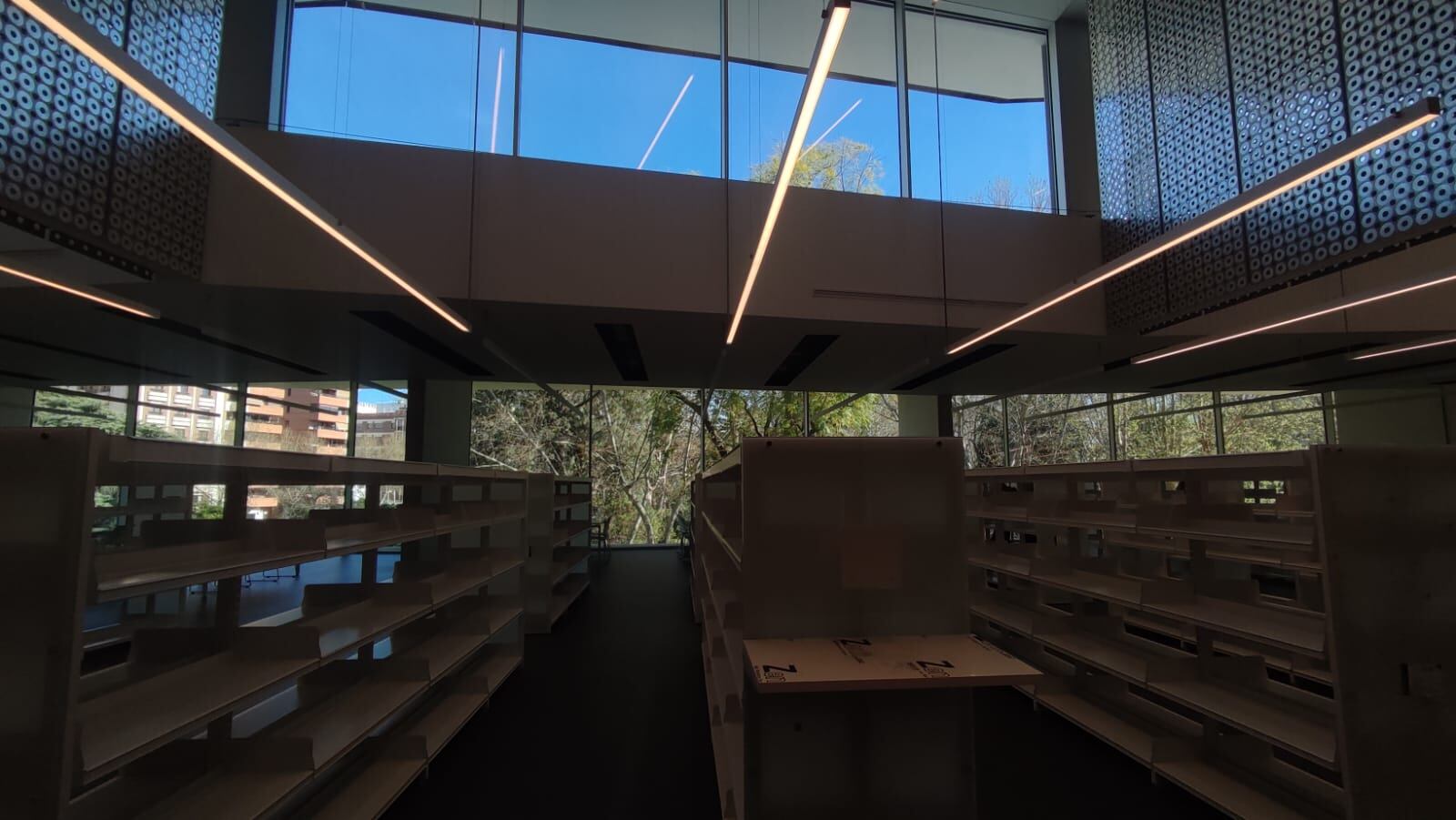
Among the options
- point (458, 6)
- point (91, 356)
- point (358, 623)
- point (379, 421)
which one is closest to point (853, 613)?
point (358, 623)

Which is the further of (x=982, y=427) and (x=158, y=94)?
(x=982, y=427)

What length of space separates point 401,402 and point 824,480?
9602 millimetres

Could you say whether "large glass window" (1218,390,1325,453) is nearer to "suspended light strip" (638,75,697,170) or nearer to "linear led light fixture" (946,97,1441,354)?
"linear led light fixture" (946,97,1441,354)

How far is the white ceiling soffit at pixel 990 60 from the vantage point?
8234mm

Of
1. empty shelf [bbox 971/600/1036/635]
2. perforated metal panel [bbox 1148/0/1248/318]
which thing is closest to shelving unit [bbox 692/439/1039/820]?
empty shelf [bbox 971/600/1036/635]

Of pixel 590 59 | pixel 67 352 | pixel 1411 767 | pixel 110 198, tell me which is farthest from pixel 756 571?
pixel 67 352

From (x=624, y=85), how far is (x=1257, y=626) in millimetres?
7142

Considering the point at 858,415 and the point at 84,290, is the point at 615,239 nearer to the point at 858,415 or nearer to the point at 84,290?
the point at 84,290

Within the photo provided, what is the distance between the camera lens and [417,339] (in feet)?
20.5

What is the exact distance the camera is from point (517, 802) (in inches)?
107

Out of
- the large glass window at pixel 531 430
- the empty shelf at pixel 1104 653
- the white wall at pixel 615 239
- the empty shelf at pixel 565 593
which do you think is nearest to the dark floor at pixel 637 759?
the empty shelf at pixel 1104 653

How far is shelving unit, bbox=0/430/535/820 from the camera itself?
4.47 ft

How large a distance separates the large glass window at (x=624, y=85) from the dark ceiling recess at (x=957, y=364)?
3.73 m

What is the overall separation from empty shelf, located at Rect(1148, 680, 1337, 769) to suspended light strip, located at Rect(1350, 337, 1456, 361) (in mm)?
5581
